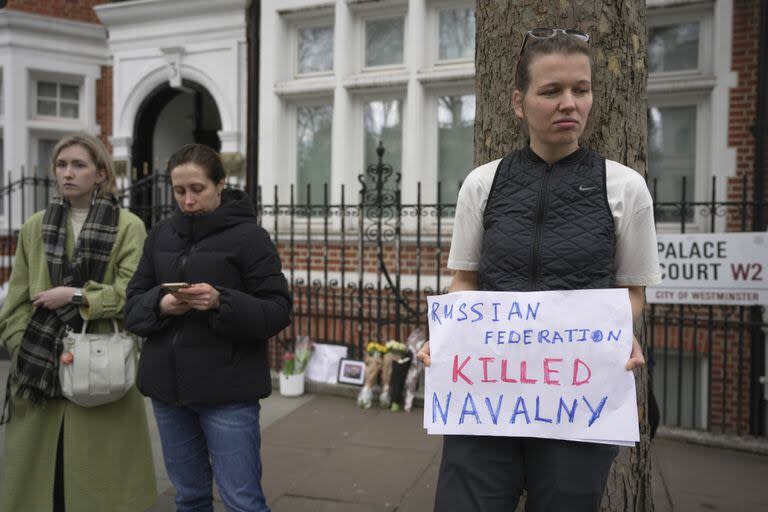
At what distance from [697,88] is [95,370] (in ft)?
18.3

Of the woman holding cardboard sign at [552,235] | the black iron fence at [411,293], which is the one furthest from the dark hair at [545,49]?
the black iron fence at [411,293]

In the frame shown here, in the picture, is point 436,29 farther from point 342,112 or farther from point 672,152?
point 672,152

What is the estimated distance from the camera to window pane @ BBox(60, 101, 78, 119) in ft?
29.8

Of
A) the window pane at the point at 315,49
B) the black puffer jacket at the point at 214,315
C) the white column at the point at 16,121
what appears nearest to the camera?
the black puffer jacket at the point at 214,315

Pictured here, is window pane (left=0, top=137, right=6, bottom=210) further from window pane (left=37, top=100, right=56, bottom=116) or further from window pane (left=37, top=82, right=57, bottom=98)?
window pane (left=37, top=82, right=57, bottom=98)

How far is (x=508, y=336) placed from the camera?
1.63m

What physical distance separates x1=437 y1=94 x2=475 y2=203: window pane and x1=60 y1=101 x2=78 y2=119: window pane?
5.49 m

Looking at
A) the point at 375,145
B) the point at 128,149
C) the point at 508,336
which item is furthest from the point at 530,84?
the point at 128,149

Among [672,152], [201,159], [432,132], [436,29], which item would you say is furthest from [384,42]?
[201,159]

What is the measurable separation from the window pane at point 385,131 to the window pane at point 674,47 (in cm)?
268

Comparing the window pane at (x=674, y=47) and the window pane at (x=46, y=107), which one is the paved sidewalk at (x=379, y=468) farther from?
the window pane at (x=46, y=107)

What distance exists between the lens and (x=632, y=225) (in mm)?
1600

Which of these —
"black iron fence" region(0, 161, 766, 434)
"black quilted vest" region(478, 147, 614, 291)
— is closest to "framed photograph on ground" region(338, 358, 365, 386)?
"black iron fence" region(0, 161, 766, 434)

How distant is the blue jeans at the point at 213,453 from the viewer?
7.93ft
